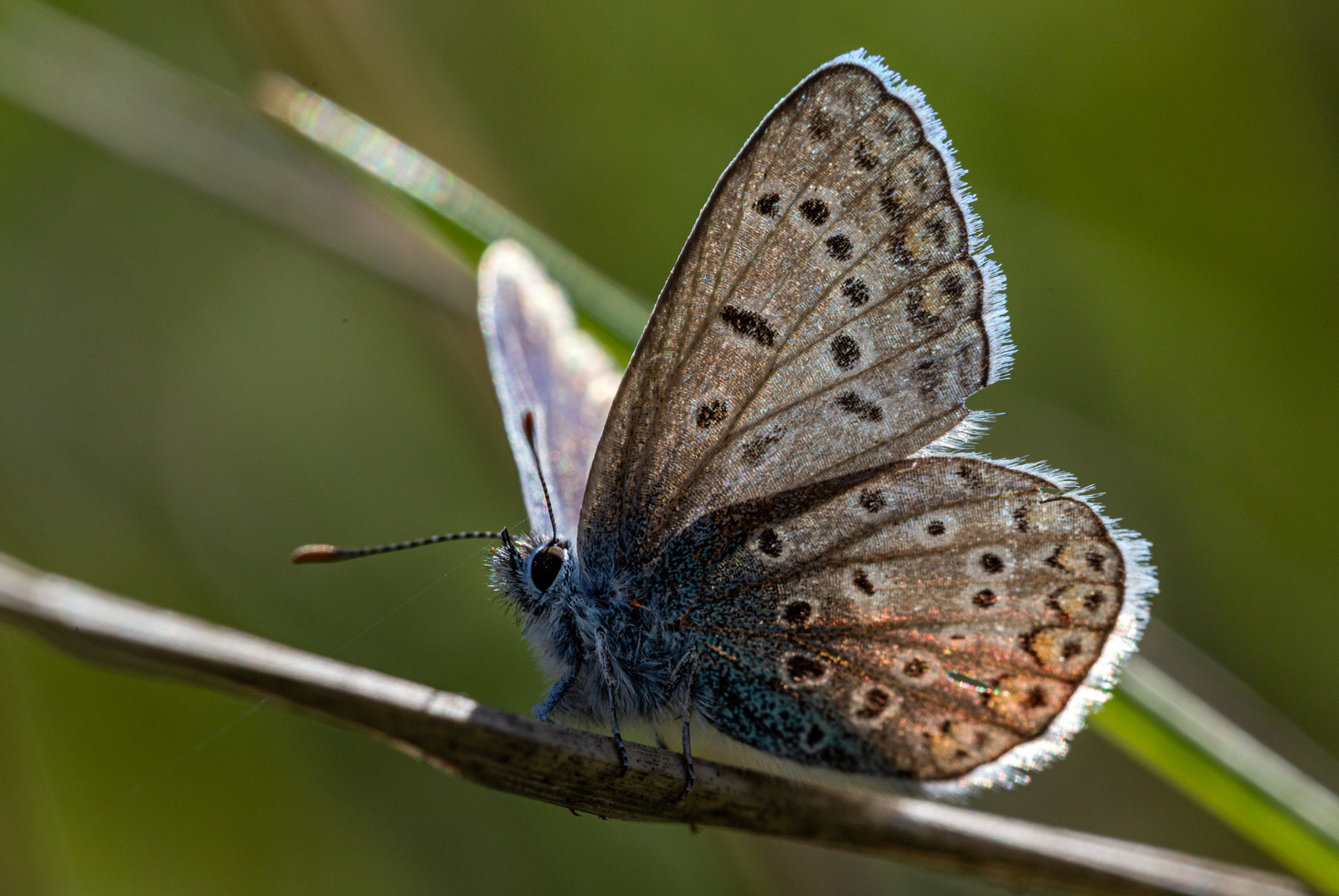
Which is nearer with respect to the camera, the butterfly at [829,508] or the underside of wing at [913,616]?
the butterfly at [829,508]

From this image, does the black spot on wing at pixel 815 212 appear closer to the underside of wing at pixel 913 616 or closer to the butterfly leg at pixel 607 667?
the underside of wing at pixel 913 616

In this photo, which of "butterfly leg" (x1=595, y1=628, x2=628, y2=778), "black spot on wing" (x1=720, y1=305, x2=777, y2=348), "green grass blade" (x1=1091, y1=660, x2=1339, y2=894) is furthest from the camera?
"butterfly leg" (x1=595, y1=628, x2=628, y2=778)

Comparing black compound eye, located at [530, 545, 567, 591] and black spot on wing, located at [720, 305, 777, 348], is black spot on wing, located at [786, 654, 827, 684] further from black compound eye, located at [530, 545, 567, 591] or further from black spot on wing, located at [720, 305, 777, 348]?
black spot on wing, located at [720, 305, 777, 348]

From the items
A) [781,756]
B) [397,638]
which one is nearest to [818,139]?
[781,756]

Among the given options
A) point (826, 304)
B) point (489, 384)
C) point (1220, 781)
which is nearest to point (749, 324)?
point (826, 304)

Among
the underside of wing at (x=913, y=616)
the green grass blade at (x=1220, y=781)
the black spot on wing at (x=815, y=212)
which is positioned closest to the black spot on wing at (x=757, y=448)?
the underside of wing at (x=913, y=616)

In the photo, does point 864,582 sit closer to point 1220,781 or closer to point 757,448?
point 757,448

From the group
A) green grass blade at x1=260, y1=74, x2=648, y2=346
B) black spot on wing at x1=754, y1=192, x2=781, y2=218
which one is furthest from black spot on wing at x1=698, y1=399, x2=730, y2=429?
black spot on wing at x1=754, y1=192, x2=781, y2=218
